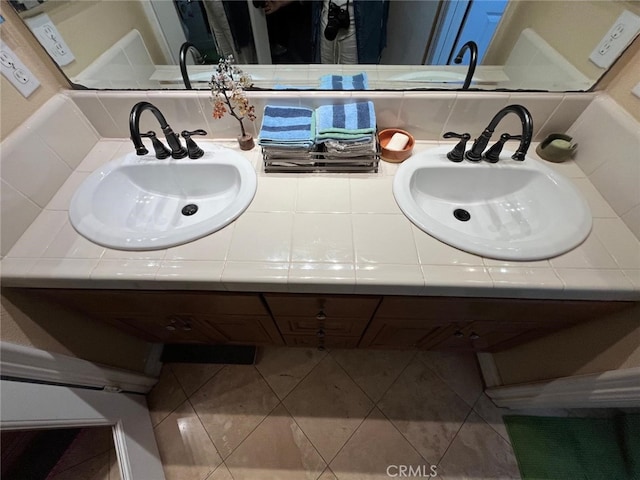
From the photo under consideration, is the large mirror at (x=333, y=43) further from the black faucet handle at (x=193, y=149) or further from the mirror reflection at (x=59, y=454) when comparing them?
the mirror reflection at (x=59, y=454)

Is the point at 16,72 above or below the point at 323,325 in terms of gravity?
above

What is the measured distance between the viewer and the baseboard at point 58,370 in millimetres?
638

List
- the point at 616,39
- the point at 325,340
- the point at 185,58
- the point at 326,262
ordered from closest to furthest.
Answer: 1. the point at 326,262
2. the point at 616,39
3. the point at 185,58
4. the point at 325,340

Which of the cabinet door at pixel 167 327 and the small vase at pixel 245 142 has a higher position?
the small vase at pixel 245 142

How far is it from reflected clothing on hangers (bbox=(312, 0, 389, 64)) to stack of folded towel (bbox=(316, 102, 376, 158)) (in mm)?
249

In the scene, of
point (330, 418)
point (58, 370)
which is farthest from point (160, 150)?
point (330, 418)

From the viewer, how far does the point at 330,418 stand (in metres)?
1.13

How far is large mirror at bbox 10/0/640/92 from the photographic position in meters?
0.80

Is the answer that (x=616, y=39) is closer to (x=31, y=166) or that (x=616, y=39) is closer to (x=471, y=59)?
(x=471, y=59)

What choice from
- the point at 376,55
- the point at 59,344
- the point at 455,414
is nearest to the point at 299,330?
the point at 59,344

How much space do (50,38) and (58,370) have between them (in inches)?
36.6

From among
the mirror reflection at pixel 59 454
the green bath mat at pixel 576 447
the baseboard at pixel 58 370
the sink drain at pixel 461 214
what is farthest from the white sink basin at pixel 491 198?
the mirror reflection at pixel 59 454

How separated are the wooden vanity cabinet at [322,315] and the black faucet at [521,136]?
537 millimetres

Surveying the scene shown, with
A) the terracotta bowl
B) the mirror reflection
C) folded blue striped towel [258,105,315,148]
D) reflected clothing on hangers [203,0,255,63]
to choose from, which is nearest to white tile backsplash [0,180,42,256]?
the mirror reflection
